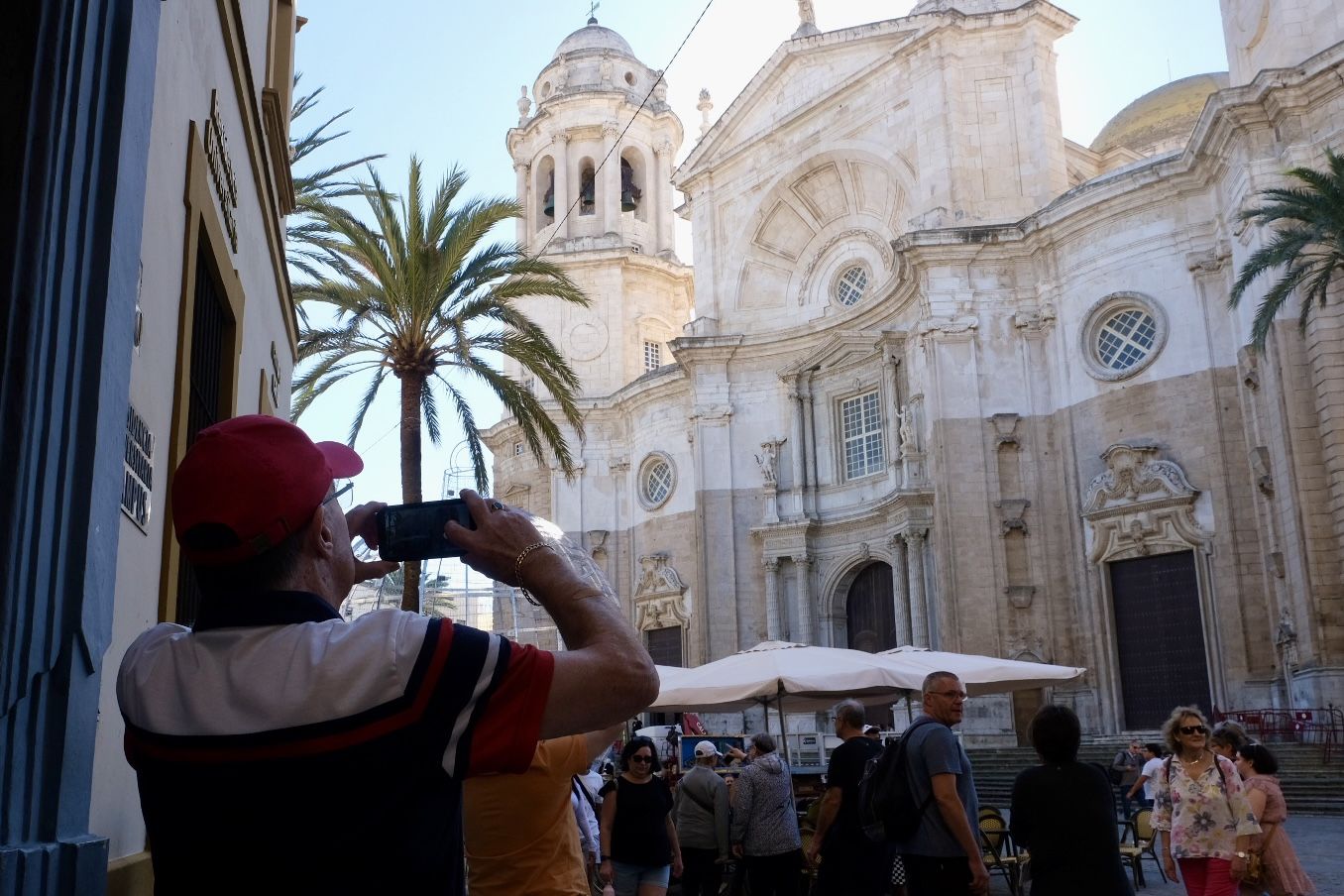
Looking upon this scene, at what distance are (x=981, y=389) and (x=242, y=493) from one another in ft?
92.1

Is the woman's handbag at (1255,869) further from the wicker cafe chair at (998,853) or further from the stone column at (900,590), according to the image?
the stone column at (900,590)

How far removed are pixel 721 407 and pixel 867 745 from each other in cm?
2705

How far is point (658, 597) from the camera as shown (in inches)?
1474

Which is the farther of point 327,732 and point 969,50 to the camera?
point 969,50

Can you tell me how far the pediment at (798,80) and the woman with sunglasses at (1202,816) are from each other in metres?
27.4

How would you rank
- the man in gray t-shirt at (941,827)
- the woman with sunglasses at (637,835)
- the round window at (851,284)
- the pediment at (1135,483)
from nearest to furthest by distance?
the man in gray t-shirt at (941,827)
the woman with sunglasses at (637,835)
the pediment at (1135,483)
the round window at (851,284)

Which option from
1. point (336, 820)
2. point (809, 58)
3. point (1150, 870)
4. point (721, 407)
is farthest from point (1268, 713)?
point (336, 820)

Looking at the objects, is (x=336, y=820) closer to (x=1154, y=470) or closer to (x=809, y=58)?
(x=1154, y=470)

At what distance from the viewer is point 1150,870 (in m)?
15.2

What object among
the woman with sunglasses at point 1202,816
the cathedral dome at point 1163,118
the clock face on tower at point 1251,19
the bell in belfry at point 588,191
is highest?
the cathedral dome at point 1163,118

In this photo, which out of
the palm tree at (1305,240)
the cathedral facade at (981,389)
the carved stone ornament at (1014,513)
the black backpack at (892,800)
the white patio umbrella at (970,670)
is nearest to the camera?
the black backpack at (892,800)

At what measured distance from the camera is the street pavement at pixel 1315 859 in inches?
485

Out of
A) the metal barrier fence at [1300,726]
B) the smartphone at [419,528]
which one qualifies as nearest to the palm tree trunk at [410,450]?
the metal barrier fence at [1300,726]

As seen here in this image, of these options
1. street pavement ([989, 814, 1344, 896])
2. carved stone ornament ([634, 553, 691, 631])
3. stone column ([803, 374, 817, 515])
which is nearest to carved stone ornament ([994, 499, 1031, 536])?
stone column ([803, 374, 817, 515])
